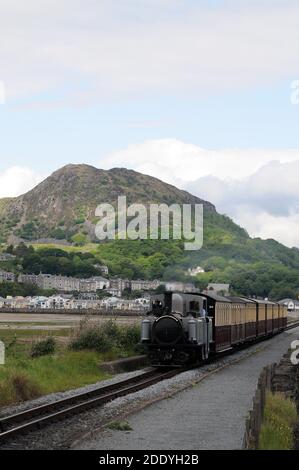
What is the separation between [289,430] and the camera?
1850 cm

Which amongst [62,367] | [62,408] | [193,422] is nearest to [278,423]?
[193,422]

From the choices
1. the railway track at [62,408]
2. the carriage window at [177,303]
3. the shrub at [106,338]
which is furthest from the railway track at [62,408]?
the shrub at [106,338]

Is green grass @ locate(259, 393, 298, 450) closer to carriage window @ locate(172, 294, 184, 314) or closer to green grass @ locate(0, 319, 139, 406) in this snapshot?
green grass @ locate(0, 319, 139, 406)

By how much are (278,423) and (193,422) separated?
2540mm

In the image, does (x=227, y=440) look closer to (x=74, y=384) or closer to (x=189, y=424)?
(x=189, y=424)

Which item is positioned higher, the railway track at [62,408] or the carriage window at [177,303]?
the carriage window at [177,303]

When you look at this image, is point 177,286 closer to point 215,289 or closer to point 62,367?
point 62,367

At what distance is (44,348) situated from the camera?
113ft

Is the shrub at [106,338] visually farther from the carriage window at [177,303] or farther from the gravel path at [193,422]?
the gravel path at [193,422]

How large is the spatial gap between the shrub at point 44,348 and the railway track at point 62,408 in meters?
7.82

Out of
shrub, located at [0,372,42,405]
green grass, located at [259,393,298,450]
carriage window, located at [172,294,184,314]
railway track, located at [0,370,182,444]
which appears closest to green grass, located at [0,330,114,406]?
shrub, located at [0,372,42,405]

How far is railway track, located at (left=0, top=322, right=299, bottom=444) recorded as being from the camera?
54.1ft

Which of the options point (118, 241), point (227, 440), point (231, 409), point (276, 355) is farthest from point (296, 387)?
point (118, 241)

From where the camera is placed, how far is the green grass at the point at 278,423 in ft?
53.8
